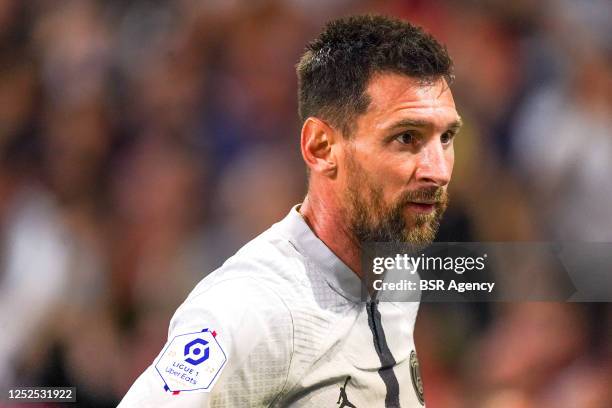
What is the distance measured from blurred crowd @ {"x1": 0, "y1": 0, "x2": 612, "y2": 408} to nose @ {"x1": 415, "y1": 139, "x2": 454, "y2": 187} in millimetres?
576

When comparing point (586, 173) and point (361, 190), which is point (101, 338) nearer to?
point (361, 190)

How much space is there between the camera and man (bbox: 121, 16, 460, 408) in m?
1.15

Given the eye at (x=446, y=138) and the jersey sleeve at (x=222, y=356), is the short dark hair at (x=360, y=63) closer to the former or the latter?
the eye at (x=446, y=138)

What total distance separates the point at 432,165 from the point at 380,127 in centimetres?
10

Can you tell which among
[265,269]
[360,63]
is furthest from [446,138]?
[265,269]

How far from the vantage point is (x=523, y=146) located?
1974 millimetres

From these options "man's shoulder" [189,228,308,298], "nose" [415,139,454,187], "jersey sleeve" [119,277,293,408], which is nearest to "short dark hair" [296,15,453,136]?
"nose" [415,139,454,187]

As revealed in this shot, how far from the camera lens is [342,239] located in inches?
53.4

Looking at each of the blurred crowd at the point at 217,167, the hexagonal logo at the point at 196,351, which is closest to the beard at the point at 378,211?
the hexagonal logo at the point at 196,351

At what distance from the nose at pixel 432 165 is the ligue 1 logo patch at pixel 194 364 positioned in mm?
430

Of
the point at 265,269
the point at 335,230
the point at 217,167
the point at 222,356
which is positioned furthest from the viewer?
the point at 217,167

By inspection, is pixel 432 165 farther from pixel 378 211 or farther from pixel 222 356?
pixel 222 356

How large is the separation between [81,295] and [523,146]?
1069mm

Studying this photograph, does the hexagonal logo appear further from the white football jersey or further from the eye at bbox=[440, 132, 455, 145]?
the eye at bbox=[440, 132, 455, 145]
